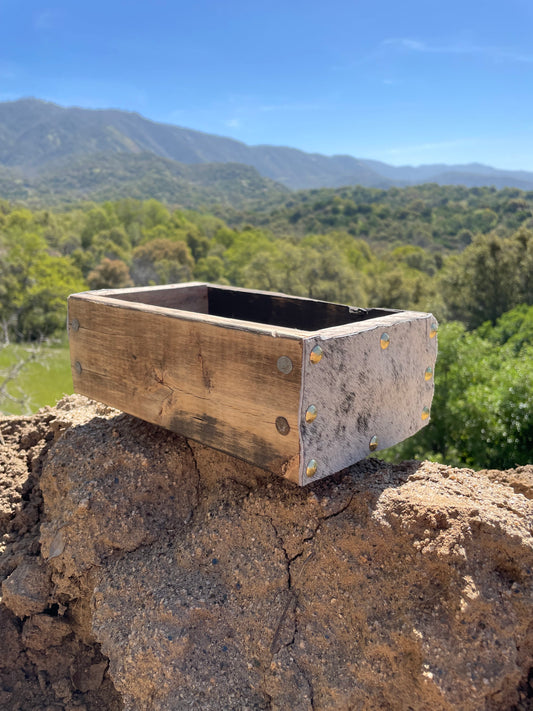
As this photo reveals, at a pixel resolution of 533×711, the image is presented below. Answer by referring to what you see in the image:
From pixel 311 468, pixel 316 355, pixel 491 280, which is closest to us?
pixel 316 355

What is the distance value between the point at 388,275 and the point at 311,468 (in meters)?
37.7

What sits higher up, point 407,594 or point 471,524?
point 471,524

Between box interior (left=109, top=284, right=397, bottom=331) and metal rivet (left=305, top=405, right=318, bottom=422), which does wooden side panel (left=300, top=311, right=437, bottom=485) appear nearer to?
metal rivet (left=305, top=405, right=318, bottom=422)

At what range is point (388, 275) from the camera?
38750 millimetres

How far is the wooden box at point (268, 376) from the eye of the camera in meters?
2.62

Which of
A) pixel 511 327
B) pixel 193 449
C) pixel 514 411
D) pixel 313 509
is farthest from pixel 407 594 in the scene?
pixel 511 327

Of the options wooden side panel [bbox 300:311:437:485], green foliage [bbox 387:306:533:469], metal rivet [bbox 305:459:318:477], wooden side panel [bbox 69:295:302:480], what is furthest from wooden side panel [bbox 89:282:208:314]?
green foliage [bbox 387:306:533:469]

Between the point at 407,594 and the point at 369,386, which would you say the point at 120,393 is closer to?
the point at 369,386

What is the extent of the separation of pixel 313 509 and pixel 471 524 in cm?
82

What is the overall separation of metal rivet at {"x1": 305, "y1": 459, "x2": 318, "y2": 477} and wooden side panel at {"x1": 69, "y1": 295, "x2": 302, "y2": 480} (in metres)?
0.08

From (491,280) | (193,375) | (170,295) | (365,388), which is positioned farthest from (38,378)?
(365,388)

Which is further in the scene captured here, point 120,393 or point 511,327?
point 511,327

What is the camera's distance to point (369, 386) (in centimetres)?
297

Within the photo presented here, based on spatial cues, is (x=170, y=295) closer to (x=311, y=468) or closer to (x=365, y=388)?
(x=365, y=388)
